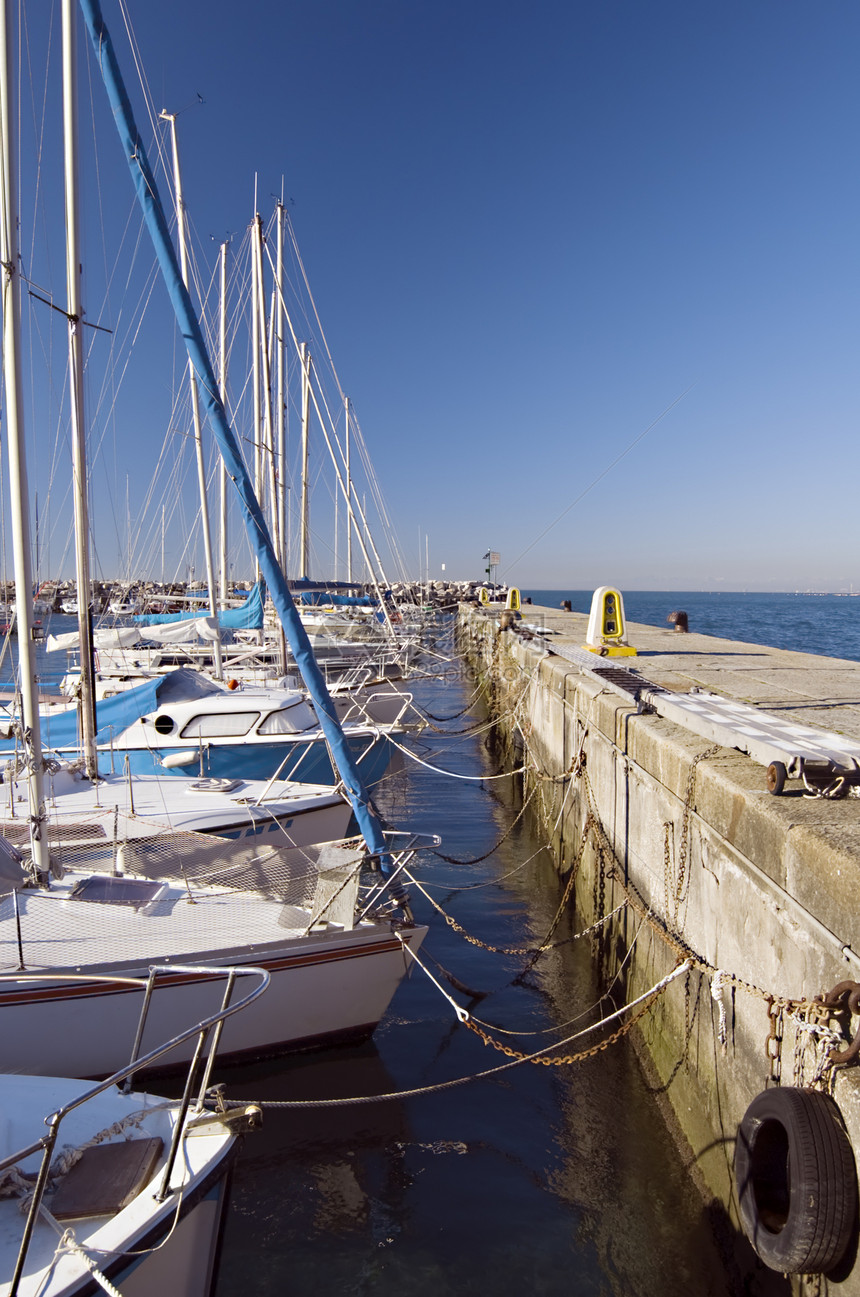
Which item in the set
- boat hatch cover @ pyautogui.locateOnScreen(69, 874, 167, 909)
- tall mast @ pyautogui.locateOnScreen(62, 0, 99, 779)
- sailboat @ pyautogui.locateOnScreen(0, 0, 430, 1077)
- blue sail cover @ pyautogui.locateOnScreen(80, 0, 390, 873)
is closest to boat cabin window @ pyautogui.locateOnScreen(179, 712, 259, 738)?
tall mast @ pyautogui.locateOnScreen(62, 0, 99, 779)

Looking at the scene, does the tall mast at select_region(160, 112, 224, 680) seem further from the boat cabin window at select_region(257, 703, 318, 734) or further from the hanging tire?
the hanging tire

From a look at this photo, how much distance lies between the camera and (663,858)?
21.7 feet

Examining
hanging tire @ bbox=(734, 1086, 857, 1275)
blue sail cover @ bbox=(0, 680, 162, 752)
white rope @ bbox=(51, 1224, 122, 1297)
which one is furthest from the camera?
blue sail cover @ bbox=(0, 680, 162, 752)

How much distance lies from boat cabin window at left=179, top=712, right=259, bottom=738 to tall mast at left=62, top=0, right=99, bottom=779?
2.99 meters

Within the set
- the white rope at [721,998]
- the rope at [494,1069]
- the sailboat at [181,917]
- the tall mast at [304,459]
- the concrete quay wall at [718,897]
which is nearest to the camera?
the concrete quay wall at [718,897]

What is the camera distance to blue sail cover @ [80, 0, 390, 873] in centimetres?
658

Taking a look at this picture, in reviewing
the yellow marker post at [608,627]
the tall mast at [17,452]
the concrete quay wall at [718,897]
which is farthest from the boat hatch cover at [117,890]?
the yellow marker post at [608,627]

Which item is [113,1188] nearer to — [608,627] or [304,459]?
[608,627]

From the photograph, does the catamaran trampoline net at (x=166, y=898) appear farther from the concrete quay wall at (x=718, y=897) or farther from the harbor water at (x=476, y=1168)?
the concrete quay wall at (x=718, y=897)

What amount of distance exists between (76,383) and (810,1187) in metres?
9.94

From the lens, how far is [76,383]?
29.9 feet

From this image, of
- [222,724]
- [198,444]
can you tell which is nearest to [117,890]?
[222,724]

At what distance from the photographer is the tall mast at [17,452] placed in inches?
258

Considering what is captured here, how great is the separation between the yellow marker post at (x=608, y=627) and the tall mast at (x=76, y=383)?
8141mm
